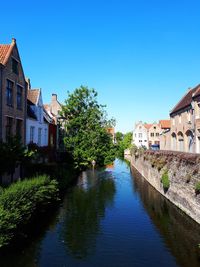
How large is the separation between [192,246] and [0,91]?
17.9 m

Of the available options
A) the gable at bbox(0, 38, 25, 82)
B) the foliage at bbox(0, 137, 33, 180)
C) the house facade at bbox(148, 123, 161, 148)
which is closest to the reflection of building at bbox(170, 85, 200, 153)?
the gable at bbox(0, 38, 25, 82)

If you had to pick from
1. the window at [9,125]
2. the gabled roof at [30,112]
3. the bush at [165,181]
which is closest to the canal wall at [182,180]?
the bush at [165,181]

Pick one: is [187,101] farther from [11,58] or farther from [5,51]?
[5,51]

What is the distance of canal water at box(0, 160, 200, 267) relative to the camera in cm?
1449

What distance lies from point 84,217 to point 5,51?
15749 mm

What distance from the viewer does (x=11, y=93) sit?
27188mm

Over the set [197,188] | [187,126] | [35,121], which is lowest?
[197,188]

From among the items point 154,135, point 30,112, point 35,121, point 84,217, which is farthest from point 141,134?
point 84,217

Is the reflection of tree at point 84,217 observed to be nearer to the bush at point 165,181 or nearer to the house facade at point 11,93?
the bush at point 165,181

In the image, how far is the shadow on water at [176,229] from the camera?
15.3 metres

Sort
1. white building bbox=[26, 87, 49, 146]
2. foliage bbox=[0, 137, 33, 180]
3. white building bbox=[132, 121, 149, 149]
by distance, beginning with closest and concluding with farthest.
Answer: foliage bbox=[0, 137, 33, 180] < white building bbox=[26, 87, 49, 146] < white building bbox=[132, 121, 149, 149]

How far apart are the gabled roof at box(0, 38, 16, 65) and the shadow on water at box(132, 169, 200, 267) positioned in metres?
17.2

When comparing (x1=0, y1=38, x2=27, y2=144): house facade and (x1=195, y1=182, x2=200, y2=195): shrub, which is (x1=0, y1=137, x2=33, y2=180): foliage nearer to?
(x1=0, y1=38, x2=27, y2=144): house facade

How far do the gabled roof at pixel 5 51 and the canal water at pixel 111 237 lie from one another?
13128mm
